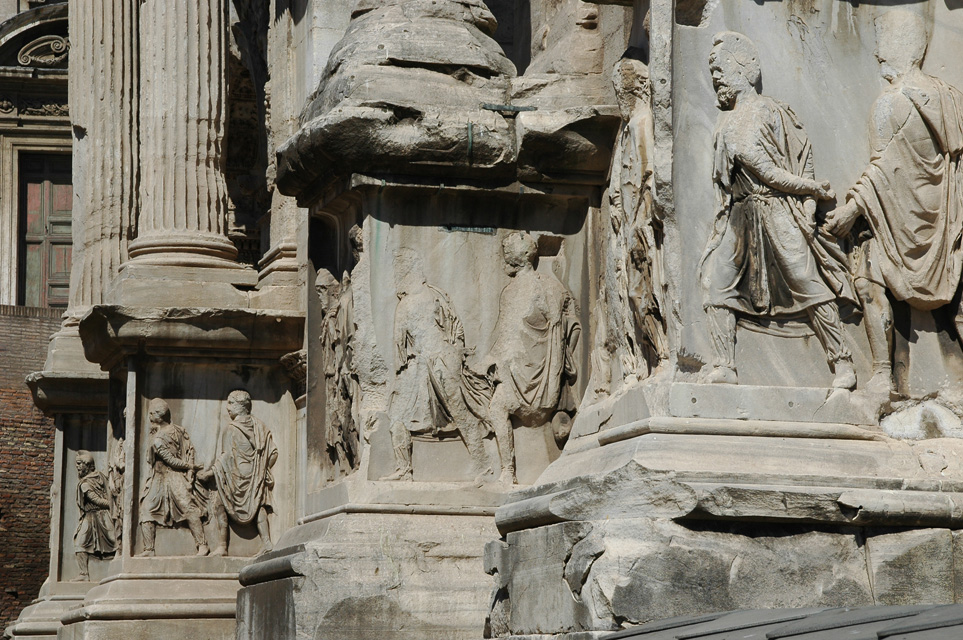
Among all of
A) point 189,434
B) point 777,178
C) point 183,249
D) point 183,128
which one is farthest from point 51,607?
point 777,178

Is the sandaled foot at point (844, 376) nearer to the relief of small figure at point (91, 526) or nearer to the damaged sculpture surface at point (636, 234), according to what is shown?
the damaged sculpture surface at point (636, 234)

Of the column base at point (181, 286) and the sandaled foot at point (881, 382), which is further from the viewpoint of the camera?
the column base at point (181, 286)

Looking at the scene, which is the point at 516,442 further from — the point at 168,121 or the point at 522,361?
the point at 168,121

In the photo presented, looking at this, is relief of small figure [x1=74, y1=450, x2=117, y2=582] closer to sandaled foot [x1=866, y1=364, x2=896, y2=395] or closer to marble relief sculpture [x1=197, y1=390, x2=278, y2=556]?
marble relief sculpture [x1=197, y1=390, x2=278, y2=556]

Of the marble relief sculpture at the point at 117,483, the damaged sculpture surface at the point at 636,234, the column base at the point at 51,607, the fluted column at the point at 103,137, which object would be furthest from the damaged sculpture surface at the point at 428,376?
the column base at the point at 51,607

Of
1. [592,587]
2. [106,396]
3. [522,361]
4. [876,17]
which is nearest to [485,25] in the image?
[522,361]

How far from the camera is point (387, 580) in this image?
948cm

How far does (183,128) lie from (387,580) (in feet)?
20.6

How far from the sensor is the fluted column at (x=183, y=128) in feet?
47.8

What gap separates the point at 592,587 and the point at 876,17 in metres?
2.86

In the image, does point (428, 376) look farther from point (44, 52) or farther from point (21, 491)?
point (44, 52)

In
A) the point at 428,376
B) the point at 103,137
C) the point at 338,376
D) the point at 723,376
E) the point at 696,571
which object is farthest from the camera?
the point at 103,137

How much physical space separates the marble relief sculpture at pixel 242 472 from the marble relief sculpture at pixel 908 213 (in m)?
6.72

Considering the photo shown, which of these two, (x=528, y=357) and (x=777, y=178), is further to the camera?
(x=528, y=357)
